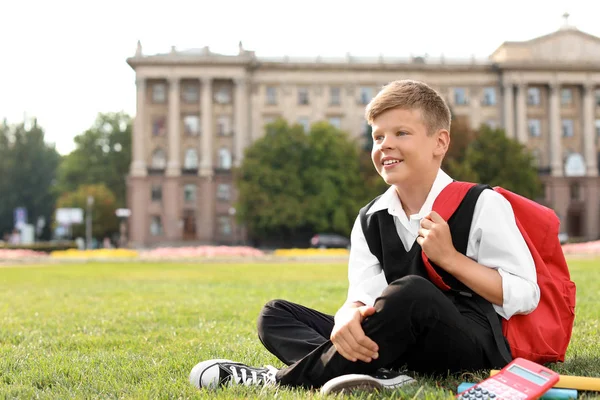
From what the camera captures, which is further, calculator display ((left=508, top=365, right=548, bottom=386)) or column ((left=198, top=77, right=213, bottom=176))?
column ((left=198, top=77, right=213, bottom=176))

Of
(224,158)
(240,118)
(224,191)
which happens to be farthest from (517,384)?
(224,158)

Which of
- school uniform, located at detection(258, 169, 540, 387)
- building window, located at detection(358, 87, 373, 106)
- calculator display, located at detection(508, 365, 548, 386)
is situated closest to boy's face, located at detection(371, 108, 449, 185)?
school uniform, located at detection(258, 169, 540, 387)

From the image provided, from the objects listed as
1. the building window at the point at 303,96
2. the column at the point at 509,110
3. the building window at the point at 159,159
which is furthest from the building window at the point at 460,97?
the building window at the point at 159,159

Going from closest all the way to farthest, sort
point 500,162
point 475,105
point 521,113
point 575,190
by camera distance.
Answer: point 500,162 → point 521,113 → point 575,190 → point 475,105

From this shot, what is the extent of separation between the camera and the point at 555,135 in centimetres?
7338

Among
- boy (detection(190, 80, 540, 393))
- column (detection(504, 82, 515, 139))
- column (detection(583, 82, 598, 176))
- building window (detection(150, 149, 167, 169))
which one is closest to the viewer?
boy (detection(190, 80, 540, 393))

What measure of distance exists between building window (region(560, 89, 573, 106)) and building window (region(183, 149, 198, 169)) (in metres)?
38.6

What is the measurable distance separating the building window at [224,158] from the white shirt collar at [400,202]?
67467 mm

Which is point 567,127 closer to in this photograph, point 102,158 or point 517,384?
point 102,158

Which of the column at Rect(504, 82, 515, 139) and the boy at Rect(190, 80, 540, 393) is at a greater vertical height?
the column at Rect(504, 82, 515, 139)

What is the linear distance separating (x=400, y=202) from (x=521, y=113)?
239 ft

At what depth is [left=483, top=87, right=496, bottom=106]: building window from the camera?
7394 centimetres

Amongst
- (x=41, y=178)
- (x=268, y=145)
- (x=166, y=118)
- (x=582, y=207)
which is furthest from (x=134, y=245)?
(x=582, y=207)

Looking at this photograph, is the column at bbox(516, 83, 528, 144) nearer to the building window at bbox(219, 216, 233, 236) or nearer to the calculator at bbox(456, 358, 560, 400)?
the building window at bbox(219, 216, 233, 236)
